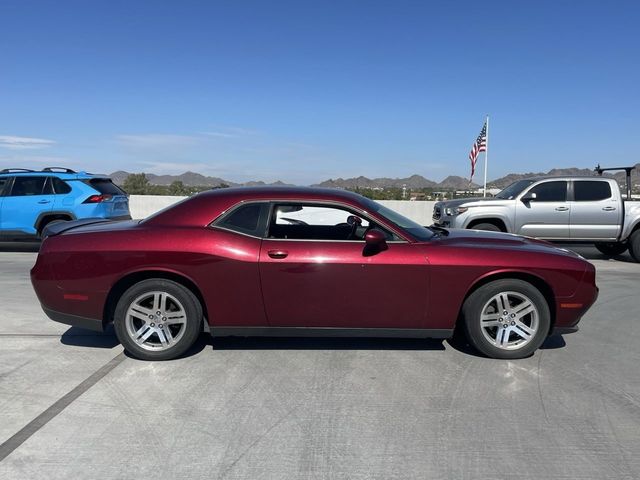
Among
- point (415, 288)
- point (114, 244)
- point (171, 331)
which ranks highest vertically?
point (114, 244)

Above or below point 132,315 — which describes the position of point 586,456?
below

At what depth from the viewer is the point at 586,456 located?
301cm

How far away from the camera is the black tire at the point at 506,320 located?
4.42 meters

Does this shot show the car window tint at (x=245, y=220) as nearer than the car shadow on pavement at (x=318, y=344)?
Yes

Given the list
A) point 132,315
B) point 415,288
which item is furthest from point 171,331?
point 415,288

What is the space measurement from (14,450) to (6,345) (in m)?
2.23

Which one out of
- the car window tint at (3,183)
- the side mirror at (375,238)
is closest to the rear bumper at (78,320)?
the side mirror at (375,238)

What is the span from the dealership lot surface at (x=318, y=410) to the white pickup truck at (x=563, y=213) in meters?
5.35

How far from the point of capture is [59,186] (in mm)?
10773

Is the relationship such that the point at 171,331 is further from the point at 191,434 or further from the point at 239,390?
the point at 191,434

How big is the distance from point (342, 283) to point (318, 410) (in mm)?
1114

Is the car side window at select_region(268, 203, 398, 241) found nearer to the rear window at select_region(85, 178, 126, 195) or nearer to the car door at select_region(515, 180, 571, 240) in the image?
the car door at select_region(515, 180, 571, 240)

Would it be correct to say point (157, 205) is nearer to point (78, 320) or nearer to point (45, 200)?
point (45, 200)

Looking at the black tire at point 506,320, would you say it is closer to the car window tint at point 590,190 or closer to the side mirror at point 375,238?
the side mirror at point 375,238
